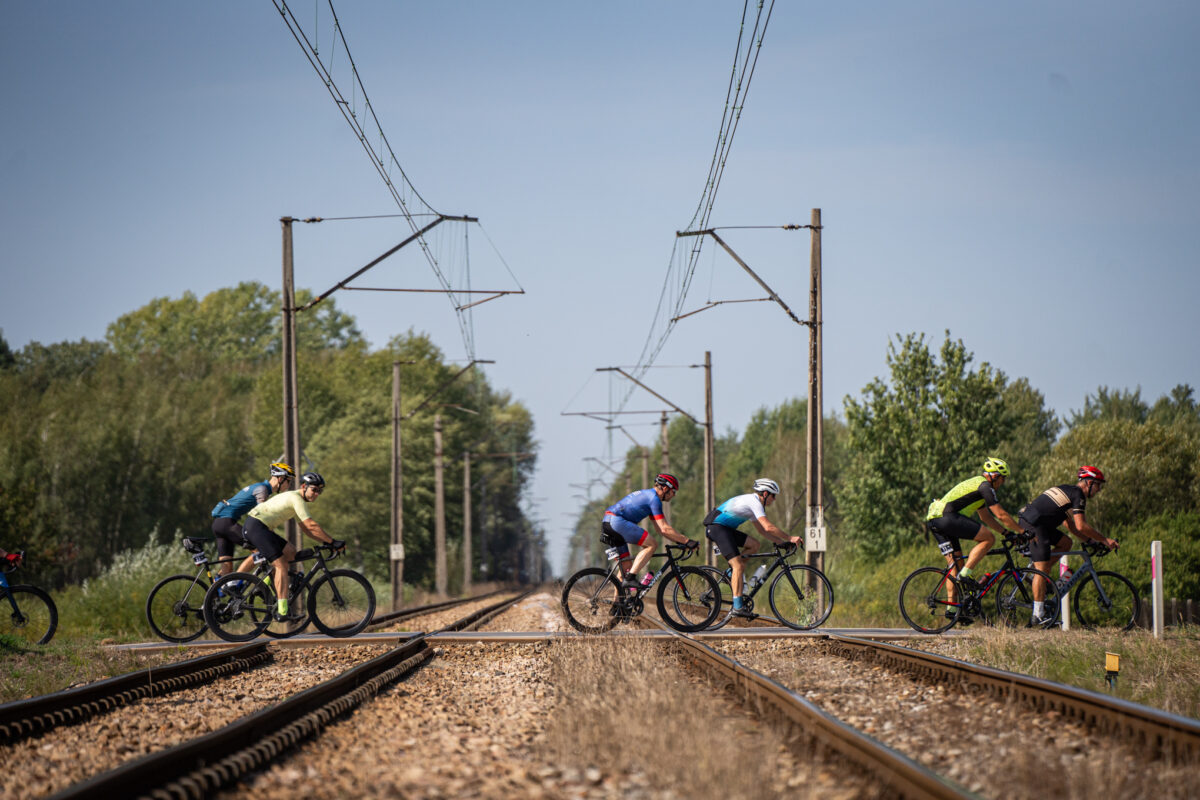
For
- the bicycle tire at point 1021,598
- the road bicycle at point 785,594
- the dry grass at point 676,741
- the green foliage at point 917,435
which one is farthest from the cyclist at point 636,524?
the green foliage at point 917,435

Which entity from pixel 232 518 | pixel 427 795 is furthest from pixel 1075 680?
pixel 232 518

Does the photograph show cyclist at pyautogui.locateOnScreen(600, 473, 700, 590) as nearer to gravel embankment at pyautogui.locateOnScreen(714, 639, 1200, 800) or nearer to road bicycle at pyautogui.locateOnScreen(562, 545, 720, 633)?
road bicycle at pyautogui.locateOnScreen(562, 545, 720, 633)

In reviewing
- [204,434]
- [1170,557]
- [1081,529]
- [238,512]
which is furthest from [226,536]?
[204,434]

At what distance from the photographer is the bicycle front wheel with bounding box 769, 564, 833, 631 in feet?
47.1

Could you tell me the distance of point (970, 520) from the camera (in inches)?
529

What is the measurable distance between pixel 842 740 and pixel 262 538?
29.6ft

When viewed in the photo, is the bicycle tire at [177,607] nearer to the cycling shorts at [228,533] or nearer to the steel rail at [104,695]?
the cycling shorts at [228,533]

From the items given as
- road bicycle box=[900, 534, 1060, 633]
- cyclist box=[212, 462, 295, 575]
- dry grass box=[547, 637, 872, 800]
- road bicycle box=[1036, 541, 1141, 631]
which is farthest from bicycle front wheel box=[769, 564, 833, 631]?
cyclist box=[212, 462, 295, 575]

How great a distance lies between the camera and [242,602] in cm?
1326

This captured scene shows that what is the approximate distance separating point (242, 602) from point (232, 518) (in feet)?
3.50

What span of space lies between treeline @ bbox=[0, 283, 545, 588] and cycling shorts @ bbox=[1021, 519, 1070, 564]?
2994 cm

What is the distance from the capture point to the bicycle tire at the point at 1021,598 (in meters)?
13.5

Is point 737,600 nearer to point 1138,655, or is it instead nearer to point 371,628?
point 1138,655

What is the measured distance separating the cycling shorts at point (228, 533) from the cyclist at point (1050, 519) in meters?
8.82
